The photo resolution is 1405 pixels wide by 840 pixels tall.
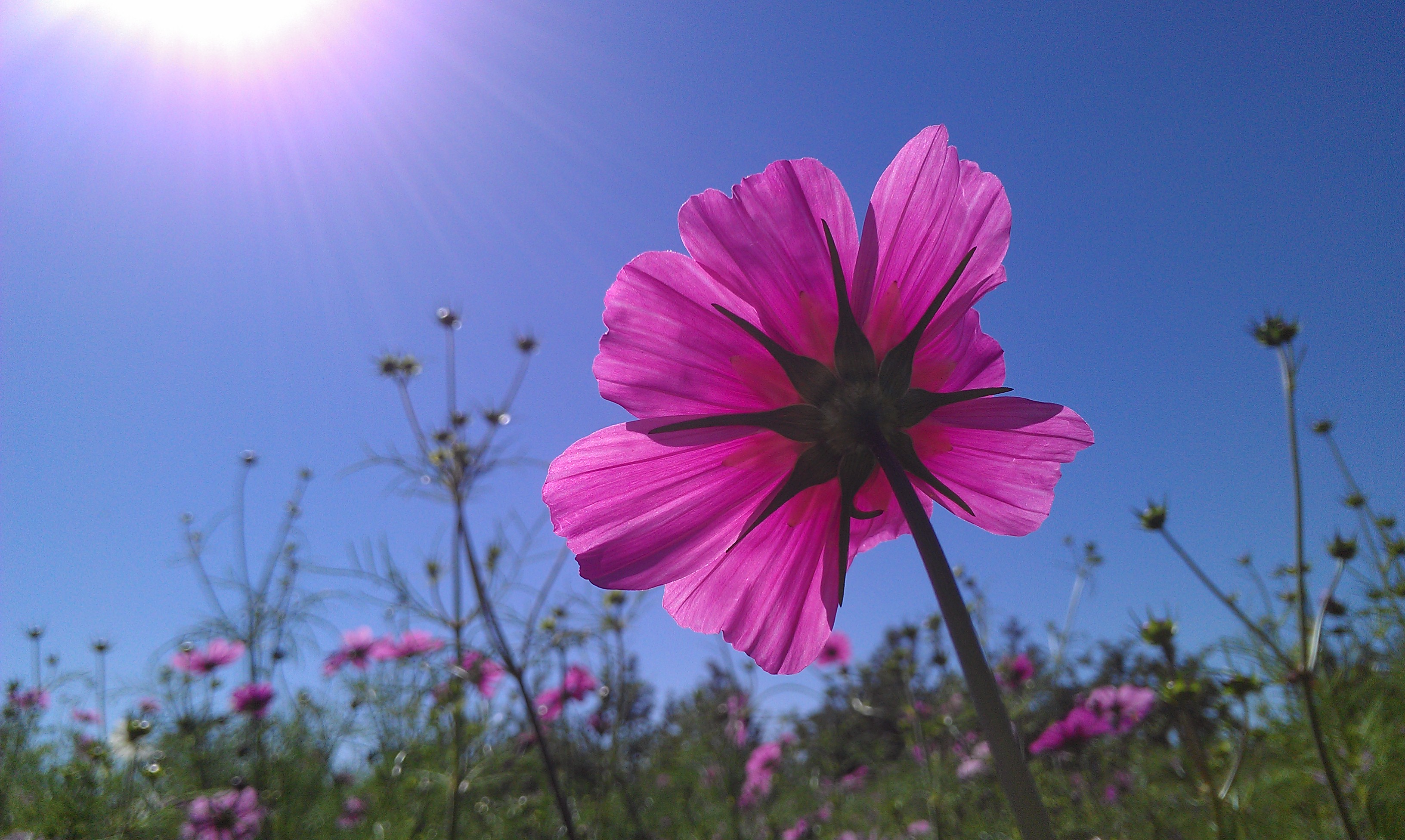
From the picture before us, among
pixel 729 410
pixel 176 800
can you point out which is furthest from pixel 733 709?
pixel 729 410

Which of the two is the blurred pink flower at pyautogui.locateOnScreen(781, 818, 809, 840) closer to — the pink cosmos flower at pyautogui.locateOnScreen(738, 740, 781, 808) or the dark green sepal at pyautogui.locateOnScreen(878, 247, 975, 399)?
the pink cosmos flower at pyautogui.locateOnScreen(738, 740, 781, 808)

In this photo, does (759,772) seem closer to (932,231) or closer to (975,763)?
(975,763)

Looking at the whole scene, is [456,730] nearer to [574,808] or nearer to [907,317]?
[907,317]

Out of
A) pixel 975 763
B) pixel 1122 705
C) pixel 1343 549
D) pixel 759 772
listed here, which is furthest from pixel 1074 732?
pixel 759 772

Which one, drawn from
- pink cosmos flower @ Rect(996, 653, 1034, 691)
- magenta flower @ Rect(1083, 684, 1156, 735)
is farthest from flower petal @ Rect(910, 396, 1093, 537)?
pink cosmos flower @ Rect(996, 653, 1034, 691)

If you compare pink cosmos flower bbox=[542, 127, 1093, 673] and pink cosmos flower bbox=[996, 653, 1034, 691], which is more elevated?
pink cosmos flower bbox=[542, 127, 1093, 673]

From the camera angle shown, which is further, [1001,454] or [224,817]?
[224,817]

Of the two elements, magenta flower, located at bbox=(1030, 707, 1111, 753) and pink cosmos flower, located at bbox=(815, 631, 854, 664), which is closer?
magenta flower, located at bbox=(1030, 707, 1111, 753)
